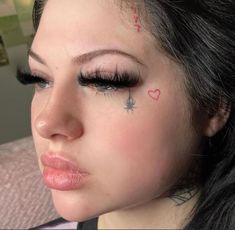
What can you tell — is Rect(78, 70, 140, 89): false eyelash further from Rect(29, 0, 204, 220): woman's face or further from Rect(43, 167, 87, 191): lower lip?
Rect(43, 167, 87, 191): lower lip

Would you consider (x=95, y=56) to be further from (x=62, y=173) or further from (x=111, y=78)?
(x=62, y=173)

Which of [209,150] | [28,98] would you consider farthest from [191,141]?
[28,98]

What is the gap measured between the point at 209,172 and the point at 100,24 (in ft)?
1.21

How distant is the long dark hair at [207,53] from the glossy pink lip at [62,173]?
22 centimetres

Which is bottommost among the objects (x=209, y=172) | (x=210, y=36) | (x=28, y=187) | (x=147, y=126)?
(x=28, y=187)

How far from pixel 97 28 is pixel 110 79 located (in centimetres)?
8

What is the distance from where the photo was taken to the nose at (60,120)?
0.60 metres

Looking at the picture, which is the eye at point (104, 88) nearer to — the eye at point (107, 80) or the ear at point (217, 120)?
the eye at point (107, 80)

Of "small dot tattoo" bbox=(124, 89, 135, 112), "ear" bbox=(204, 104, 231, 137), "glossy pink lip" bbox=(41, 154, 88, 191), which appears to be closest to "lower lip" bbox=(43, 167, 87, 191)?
"glossy pink lip" bbox=(41, 154, 88, 191)

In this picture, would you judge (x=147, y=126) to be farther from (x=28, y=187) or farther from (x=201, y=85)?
(x=28, y=187)

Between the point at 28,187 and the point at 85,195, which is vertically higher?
the point at 85,195

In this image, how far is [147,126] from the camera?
2.02 ft

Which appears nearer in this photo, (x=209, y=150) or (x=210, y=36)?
(x=210, y=36)

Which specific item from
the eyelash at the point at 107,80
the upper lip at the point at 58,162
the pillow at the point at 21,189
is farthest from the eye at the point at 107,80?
the pillow at the point at 21,189
